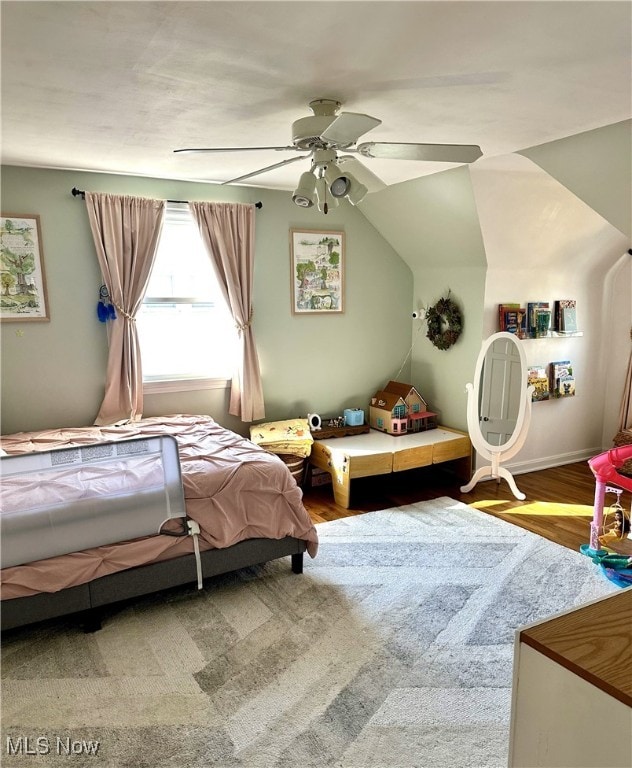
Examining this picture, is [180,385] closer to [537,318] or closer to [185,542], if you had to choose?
[185,542]

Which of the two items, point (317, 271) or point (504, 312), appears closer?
point (504, 312)

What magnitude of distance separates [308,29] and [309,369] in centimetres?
322

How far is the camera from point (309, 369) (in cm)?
475

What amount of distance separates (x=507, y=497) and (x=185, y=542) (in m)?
2.66

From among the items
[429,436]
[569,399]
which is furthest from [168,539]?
[569,399]

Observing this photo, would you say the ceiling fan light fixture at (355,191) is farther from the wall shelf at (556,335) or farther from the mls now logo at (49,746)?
the wall shelf at (556,335)

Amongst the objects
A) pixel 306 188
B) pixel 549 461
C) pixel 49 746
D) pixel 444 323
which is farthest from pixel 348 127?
pixel 549 461

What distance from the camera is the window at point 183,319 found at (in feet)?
13.5

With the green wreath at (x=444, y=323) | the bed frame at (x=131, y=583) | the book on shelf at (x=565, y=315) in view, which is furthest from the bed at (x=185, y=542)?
the book on shelf at (x=565, y=315)

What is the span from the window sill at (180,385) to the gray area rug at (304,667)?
158 cm

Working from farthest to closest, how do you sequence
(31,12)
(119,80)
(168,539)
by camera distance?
(168,539) < (119,80) < (31,12)

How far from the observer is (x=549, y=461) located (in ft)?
16.6

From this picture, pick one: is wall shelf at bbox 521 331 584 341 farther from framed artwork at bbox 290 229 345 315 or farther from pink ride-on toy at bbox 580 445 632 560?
framed artwork at bbox 290 229 345 315

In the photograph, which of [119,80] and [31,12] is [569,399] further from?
[31,12]
